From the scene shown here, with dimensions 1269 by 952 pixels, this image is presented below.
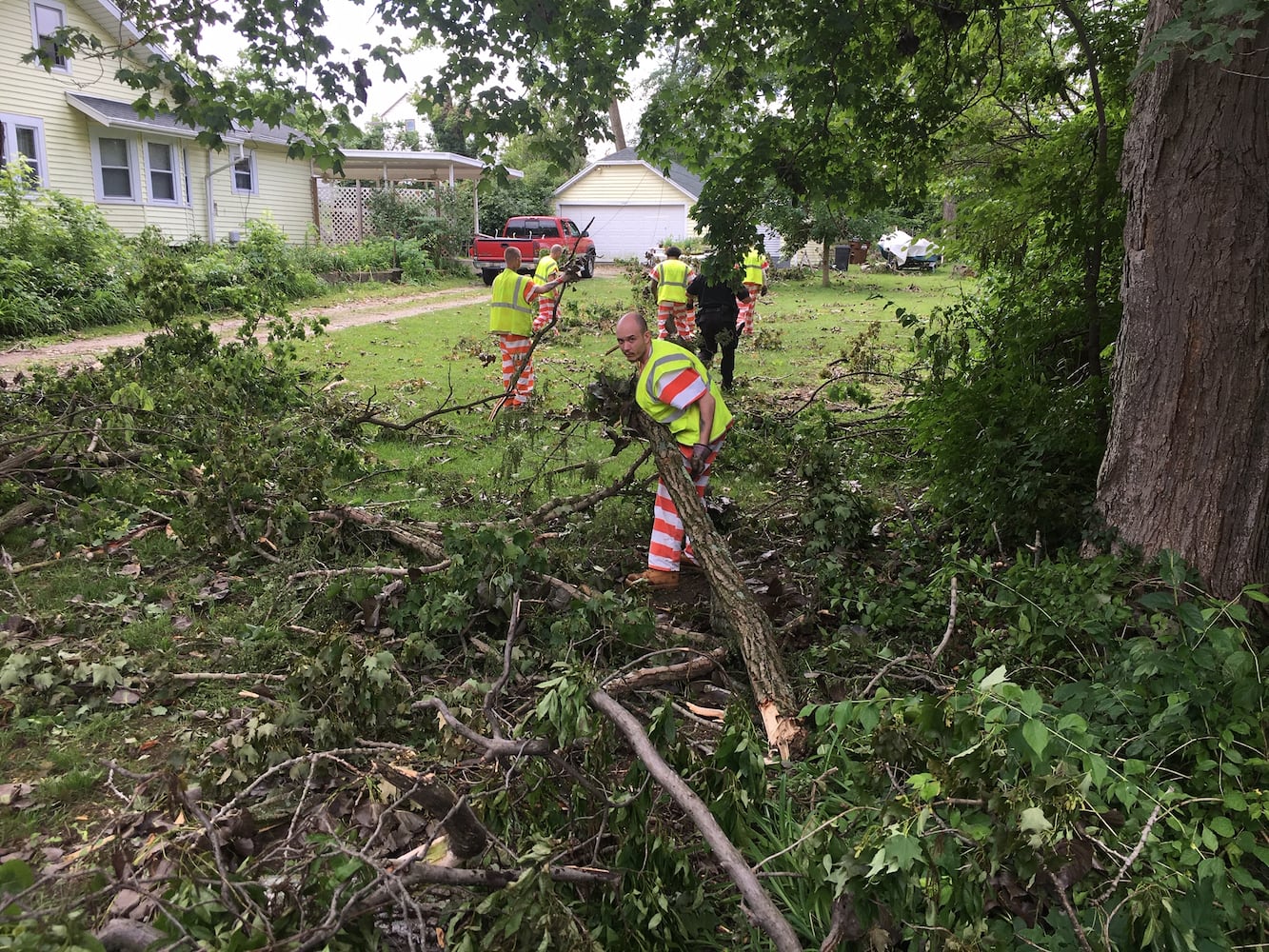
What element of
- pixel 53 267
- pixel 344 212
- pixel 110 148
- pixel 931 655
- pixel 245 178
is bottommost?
pixel 931 655

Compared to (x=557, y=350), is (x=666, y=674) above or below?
below

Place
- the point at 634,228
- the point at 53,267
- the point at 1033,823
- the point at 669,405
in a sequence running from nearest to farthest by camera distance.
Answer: the point at 1033,823
the point at 669,405
the point at 53,267
the point at 634,228

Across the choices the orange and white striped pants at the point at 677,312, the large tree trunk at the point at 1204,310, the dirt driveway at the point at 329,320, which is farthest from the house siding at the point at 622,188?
the large tree trunk at the point at 1204,310

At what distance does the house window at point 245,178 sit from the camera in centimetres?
2527

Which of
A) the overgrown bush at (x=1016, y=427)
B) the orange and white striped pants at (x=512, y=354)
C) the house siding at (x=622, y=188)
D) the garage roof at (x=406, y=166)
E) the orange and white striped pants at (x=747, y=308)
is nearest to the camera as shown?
the overgrown bush at (x=1016, y=427)

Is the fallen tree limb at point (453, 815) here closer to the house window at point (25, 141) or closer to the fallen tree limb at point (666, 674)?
the fallen tree limb at point (666, 674)

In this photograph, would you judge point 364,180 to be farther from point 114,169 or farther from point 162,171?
point 114,169

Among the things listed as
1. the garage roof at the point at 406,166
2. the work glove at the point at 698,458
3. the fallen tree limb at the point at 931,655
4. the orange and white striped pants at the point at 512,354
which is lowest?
the fallen tree limb at the point at 931,655

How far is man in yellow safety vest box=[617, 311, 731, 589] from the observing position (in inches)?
209

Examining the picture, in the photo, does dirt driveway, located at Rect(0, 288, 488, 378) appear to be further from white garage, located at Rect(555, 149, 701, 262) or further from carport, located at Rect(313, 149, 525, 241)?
white garage, located at Rect(555, 149, 701, 262)

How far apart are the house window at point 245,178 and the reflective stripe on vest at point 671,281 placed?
18063 millimetres

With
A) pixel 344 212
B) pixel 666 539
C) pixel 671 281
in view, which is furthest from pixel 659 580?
pixel 344 212

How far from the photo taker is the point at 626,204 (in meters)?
38.9

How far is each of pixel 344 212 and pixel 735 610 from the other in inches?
1114
